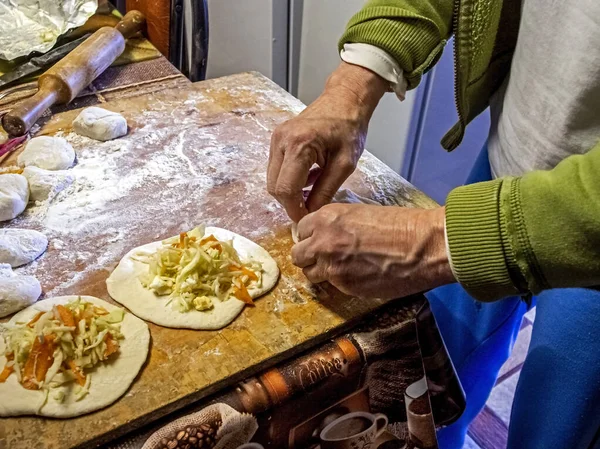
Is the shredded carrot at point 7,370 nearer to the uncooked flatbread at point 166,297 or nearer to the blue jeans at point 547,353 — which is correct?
the uncooked flatbread at point 166,297

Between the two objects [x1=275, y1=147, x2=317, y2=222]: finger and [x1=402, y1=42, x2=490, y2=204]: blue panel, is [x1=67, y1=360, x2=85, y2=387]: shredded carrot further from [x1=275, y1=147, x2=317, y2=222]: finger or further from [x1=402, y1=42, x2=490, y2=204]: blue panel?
[x1=402, y1=42, x2=490, y2=204]: blue panel

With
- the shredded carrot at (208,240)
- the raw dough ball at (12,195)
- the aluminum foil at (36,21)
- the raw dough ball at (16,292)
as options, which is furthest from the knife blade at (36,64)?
the shredded carrot at (208,240)

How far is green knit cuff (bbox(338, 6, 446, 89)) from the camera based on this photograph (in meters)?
1.06

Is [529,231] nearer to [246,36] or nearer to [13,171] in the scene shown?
[13,171]

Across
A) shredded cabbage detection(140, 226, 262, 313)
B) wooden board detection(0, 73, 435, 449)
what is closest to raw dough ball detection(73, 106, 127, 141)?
wooden board detection(0, 73, 435, 449)

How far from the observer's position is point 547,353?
94cm

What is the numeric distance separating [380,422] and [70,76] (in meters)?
1.19

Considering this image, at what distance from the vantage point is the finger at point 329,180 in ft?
3.50

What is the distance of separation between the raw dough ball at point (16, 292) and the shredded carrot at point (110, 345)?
0.60 feet

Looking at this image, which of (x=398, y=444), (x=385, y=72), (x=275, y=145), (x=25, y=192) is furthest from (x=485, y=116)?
(x=25, y=192)

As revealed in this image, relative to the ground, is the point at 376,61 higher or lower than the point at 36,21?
higher

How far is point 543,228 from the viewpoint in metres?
0.69

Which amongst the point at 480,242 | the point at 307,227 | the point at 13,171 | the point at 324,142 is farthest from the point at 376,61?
the point at 13,171

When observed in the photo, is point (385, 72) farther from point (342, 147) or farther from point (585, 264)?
point (585, 264)
